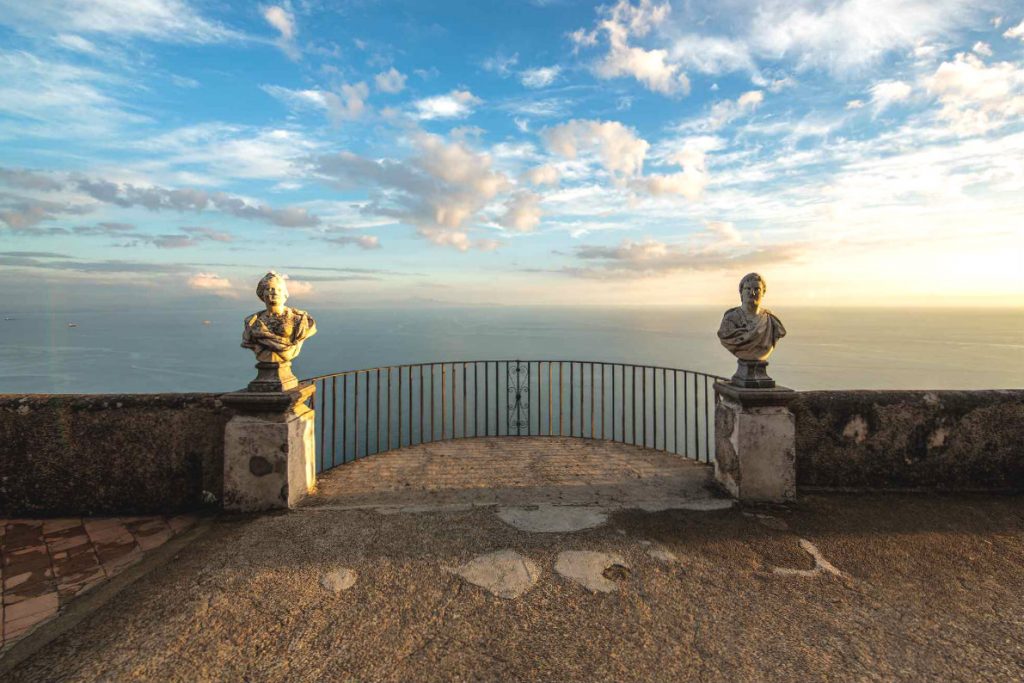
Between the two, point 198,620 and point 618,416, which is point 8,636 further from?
point 618,416

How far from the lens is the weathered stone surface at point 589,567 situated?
2809 millimetres

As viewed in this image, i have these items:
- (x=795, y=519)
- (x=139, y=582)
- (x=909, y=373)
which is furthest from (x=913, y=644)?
(x=909, y=373)

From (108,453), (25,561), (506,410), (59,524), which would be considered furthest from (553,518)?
(506,410)

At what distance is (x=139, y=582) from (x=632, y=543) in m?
3.33

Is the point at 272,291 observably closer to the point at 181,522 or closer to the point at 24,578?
the point at 181,522

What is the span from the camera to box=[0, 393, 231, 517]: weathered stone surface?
389 cm

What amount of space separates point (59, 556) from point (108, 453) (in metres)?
0.95

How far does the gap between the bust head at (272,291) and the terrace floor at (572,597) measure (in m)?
1.90

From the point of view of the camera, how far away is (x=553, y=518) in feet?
12.2

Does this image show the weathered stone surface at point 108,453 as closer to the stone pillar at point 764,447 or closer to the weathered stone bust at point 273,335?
the weathered stone bust at point 273,335

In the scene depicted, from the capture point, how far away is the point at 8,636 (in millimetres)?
2412

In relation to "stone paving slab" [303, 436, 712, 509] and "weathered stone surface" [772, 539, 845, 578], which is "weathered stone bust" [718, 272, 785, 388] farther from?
"weathered stone surface" [772, 539, 845, 578]

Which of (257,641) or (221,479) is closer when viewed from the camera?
(257,641)

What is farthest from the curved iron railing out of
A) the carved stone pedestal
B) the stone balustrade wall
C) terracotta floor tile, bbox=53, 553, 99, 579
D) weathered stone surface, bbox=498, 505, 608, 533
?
terracotta floor tile, bbox=53, 553, 99, 579
